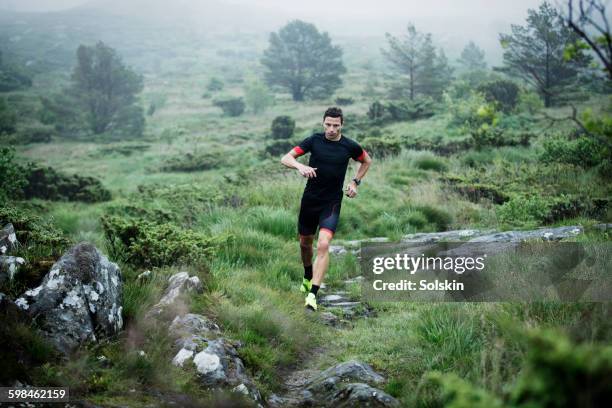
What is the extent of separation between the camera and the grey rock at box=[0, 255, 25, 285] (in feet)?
14.9

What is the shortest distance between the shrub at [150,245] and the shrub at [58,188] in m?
14.1

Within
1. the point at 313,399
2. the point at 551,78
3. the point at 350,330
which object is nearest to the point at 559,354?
the point at 313,399

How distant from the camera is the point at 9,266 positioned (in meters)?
4.60

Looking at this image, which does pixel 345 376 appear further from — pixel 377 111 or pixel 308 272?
pixel 377 111

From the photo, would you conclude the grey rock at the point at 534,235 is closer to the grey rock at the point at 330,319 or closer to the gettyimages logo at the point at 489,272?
the gettyimages logo at the point at 489,272

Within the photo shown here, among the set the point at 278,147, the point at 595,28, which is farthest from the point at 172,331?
the point at 278,147

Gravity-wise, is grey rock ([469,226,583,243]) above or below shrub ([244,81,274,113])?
below

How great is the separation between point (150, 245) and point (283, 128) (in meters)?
32.4

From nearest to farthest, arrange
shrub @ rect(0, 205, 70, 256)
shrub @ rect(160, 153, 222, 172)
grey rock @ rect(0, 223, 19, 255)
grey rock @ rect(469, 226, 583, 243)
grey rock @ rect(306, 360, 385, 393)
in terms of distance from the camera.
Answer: grey rock @ rect(306, 360, 385, 393), grey rock @ rect(0, 223, 19, 255), shrub @ rect(0, 205, 70, 256), grey rock @ rect(469, 226, 583, 243), shrub @ rect(160, 153, 222, 172)

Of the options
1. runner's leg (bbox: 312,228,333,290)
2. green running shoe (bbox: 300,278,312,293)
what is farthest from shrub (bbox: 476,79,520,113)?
runner's leg (bbox: 312,228,333,290)

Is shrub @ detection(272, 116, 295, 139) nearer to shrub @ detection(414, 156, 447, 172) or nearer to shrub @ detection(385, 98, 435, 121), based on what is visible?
shrub @ detection(385, 98, 435, 121)

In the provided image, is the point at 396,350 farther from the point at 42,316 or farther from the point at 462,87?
the point at 462,87

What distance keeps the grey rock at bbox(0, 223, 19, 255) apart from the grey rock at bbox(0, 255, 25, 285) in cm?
44

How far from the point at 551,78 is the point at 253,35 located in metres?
148
